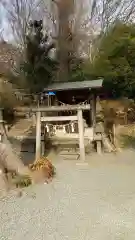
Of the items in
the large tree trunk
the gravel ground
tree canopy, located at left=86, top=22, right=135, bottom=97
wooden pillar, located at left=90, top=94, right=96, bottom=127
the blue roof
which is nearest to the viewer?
the gravel ground

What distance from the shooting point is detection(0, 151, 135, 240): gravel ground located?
144 inches

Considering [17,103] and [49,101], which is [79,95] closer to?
[49,101]

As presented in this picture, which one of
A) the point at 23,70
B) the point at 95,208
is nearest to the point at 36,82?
the point at 23,70

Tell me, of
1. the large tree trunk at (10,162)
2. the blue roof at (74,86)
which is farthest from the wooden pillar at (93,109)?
the large tree trunk at (10,162)

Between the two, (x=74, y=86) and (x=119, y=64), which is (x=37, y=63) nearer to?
(x=74, y=86)

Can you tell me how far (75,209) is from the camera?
14.9 ft

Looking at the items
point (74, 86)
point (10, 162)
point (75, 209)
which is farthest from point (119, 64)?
point (75, 209)

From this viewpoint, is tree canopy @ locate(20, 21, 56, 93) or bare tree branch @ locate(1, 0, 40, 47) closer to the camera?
tree canopy @ locate(20, 21, 56, 93)

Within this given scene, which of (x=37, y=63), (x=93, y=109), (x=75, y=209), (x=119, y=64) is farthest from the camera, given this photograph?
(x=119, y=64)

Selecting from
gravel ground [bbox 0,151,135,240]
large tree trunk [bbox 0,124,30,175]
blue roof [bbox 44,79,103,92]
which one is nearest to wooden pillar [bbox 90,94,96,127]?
blue roof [bbox 44,79,103,92]

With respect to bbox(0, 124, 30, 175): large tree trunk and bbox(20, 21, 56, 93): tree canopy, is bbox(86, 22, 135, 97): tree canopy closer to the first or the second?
bbox(20, 21, 56, 93): tree canopy

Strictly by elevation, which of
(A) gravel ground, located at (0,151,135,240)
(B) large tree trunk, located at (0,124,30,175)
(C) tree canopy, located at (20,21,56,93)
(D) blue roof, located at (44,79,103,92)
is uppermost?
(C) tree canopy, located at (20,21,56,93)

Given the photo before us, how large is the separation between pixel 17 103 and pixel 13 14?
851 centimetres

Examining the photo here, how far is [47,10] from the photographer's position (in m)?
19.4
